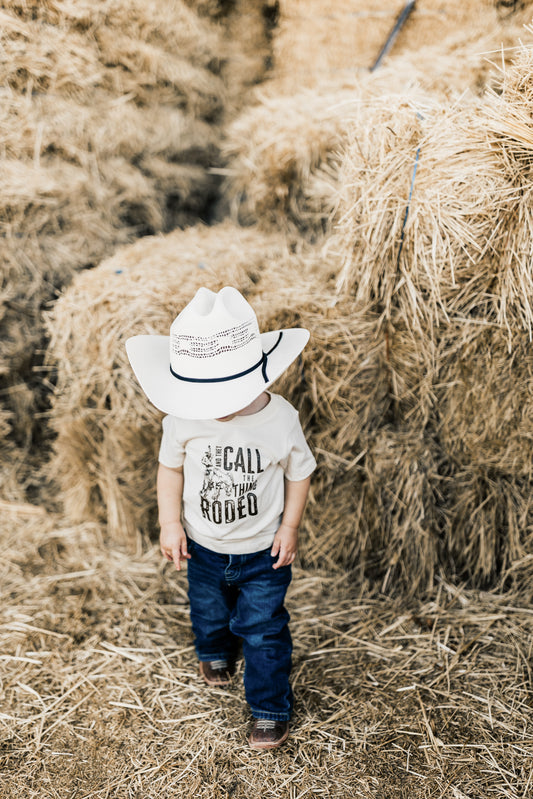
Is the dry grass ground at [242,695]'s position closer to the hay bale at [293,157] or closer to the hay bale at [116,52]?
the hay bale at [293,157]

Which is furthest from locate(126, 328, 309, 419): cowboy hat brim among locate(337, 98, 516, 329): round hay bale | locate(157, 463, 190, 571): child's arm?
locate(337, 98, 516, 329): round hay bale

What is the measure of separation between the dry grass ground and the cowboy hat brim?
3.09ft

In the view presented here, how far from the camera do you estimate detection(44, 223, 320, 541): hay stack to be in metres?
2.24

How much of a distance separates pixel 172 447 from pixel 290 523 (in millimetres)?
369

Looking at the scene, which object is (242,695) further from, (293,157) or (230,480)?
(293,157)

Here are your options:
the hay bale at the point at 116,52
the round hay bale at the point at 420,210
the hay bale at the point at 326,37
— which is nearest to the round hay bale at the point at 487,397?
the round hay bale at the point at 420,210

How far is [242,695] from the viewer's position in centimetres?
189

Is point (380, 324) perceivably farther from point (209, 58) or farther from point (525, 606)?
point (209, 58)

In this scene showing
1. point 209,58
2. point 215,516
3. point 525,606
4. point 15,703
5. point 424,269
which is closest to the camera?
point 215,516

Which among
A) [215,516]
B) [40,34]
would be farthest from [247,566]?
[40,34]

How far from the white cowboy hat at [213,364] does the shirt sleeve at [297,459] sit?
0.19 metres

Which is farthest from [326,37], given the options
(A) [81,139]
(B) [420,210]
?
(B) [420,210]

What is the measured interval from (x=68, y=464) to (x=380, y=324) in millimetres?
1413

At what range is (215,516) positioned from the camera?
64.1 inches
